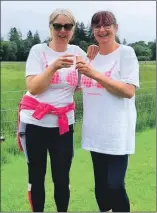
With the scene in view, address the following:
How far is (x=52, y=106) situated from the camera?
2039 millimetres

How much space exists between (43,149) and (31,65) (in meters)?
0.40

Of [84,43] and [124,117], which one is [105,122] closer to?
[124,117]

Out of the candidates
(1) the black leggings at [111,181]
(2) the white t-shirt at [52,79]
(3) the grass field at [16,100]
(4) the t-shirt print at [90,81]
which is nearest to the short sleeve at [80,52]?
(2) the white t-shirt at [52,79]

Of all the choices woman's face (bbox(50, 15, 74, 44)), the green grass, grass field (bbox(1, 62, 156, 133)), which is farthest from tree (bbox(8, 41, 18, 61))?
grass field (bbox(1, 62, 156, 133))

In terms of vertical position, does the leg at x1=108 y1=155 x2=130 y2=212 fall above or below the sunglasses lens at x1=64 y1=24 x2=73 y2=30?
below

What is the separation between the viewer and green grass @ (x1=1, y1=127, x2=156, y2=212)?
114 inches

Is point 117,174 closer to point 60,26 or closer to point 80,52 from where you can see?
point 80,52

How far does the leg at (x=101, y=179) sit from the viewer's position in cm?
202

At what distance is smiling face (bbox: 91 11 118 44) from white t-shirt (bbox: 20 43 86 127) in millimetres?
151

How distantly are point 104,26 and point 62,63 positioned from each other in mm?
240

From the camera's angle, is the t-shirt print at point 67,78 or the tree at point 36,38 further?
the tree at point 36,38

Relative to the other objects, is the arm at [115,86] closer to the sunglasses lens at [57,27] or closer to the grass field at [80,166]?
the sunglasses lens at [57,27]

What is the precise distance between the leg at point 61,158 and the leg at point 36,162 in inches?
1.9

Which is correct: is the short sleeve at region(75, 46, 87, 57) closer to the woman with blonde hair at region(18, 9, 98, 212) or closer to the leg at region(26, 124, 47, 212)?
the woman with blonde hair at region(18, 9, 98, 212)
